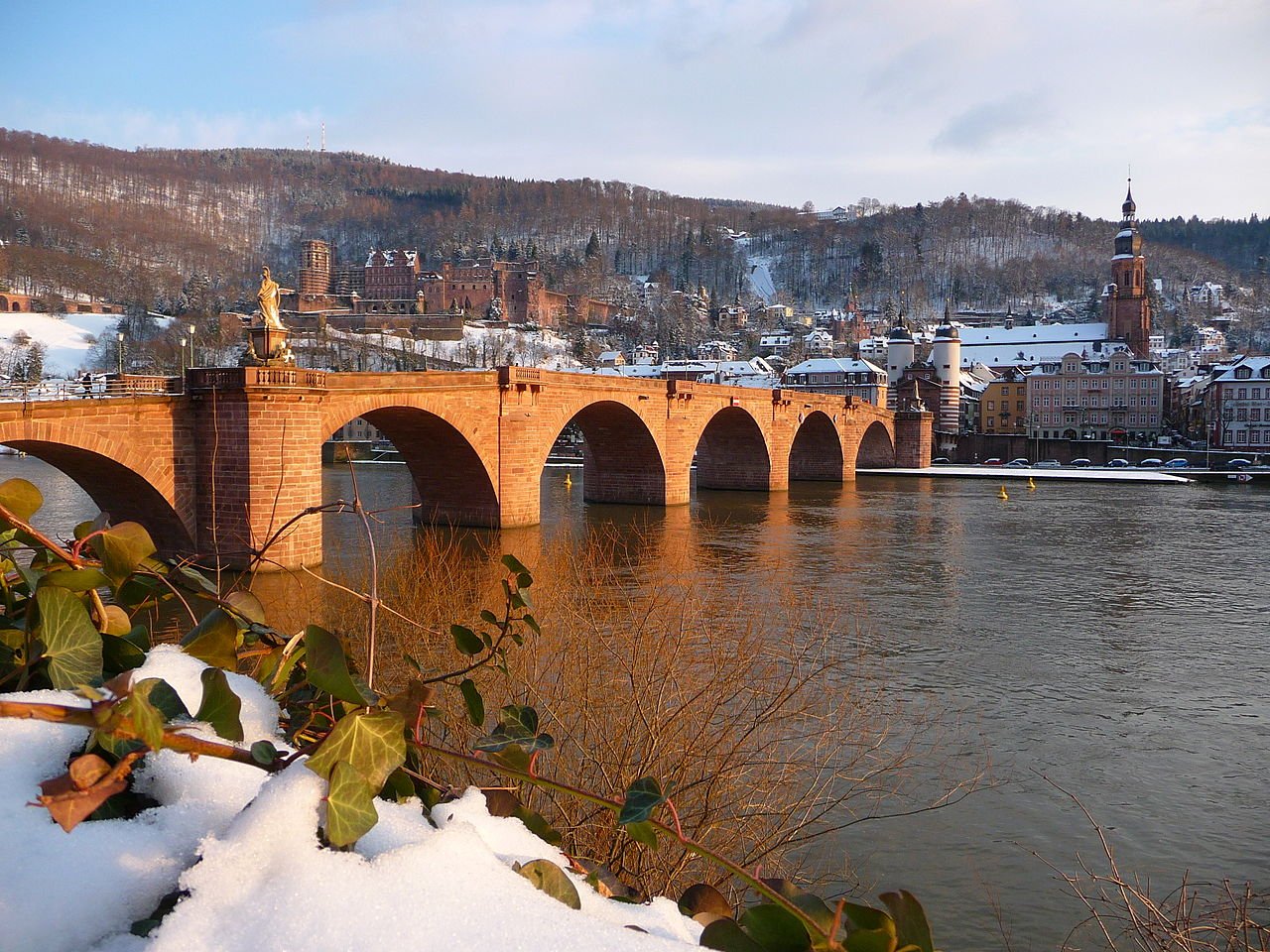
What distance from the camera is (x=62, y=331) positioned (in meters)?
102

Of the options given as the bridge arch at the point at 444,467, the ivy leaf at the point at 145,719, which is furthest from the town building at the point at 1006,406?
the ivy leaf at the point at 145,719

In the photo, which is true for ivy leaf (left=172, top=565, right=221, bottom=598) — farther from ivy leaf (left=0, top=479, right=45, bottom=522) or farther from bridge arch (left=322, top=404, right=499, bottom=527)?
bridge arch (left=322, top=404, right=499, bottom=527)

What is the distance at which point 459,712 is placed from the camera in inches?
235

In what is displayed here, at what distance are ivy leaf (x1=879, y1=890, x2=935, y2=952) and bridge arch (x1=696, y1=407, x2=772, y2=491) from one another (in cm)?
3566

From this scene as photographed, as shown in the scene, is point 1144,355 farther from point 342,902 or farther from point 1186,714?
point 342,902

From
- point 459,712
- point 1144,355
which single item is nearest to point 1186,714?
point 459,712

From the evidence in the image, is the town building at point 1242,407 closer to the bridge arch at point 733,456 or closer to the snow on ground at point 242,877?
the bridge arch at point 733,456

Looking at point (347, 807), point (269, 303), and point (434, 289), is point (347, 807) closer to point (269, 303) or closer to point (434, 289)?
point (269, 303)

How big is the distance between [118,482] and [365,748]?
16.5 metres

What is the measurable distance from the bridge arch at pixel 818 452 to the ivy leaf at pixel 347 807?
44.3 metres

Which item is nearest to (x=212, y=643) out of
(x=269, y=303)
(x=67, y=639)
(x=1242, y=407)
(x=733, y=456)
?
(x=67, y=639)

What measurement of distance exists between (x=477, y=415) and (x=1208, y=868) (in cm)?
1773

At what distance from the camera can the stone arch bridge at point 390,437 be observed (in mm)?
14969

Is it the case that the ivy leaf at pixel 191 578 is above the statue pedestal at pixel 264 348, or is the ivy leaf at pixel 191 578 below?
below
